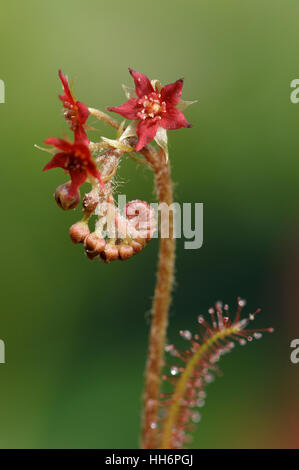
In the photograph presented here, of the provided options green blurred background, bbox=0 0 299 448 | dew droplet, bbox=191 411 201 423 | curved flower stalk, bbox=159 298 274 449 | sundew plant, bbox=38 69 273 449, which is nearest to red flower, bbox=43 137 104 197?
sundew plant, bbox=38 69 273 449

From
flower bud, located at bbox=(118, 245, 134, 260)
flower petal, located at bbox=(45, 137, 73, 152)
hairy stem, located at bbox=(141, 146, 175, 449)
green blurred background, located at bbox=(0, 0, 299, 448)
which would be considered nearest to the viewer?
flower petal, located at bbox=(45, 137, 73, 152)

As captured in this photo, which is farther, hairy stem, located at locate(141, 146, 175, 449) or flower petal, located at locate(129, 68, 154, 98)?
hairy stem, located at locate(141, 146, 175, 449)

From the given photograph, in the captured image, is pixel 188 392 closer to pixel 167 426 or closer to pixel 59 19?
pixel 167 426

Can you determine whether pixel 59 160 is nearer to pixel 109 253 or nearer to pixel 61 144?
pixel 61 144

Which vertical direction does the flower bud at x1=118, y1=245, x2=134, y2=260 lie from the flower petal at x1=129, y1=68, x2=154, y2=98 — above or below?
below

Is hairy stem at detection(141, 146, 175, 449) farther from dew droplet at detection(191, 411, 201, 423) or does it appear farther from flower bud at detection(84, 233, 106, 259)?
flower bud at detection(84, 233, 106, 259)

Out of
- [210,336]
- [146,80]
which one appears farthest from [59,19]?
[210,336]

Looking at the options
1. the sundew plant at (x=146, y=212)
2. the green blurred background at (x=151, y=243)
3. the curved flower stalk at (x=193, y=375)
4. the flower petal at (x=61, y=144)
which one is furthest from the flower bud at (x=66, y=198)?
the green blurred background at (x=151, y=243)
